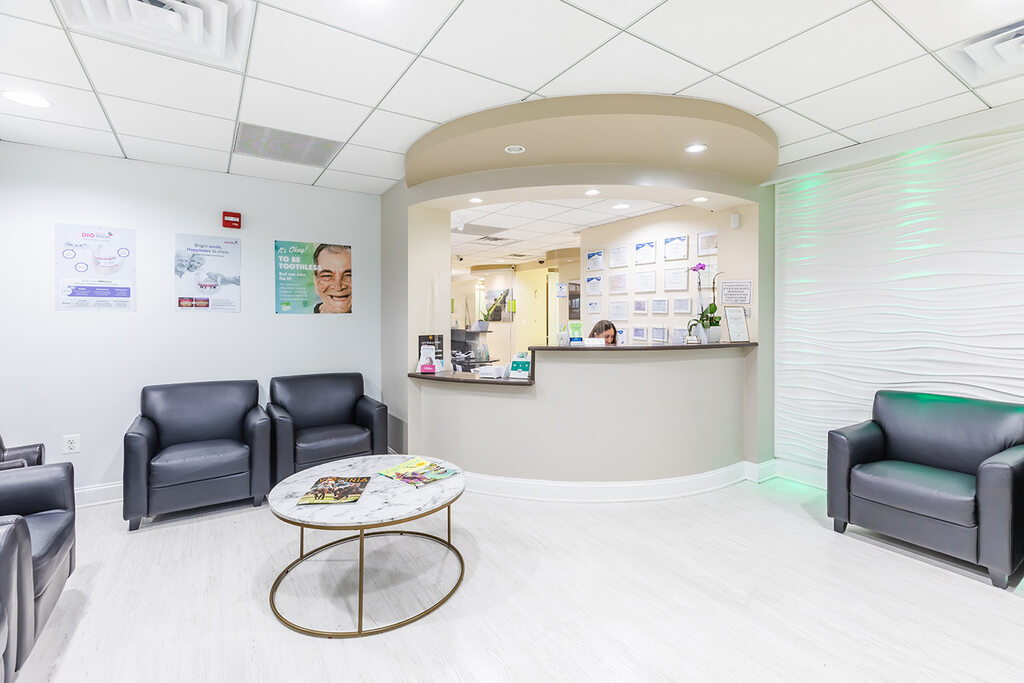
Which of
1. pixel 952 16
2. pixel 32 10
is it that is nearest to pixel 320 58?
pixel 32 10

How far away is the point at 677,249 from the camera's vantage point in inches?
203

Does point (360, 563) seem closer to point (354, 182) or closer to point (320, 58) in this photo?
point (320, 58)

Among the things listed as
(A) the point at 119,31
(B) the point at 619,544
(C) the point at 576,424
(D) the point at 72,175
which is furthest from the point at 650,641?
(D) the point at 72,175

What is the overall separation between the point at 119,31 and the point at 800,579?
4.38 metres

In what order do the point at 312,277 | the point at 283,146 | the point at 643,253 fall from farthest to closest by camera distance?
the point at 643,253
the point at 312,277
the point at 283,146

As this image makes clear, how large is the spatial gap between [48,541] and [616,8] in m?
3.36

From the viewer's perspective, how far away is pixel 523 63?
8.03 ft

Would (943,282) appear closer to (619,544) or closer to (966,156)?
(966,156)

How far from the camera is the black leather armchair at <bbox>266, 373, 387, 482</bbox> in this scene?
369cm

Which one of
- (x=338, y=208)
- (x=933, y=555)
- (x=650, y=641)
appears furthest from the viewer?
(x=338, y=208)

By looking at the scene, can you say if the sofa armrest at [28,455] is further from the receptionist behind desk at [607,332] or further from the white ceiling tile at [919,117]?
the white ceiling tile at [919,117]

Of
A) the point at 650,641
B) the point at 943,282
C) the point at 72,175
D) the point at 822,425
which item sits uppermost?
the point at 72,175

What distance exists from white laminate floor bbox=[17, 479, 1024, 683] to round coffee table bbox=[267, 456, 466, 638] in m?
0.06

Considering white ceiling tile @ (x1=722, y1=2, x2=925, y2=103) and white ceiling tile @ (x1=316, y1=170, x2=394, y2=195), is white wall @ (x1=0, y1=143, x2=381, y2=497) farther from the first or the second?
white ceiling tile @ (x1=722, y1=2, x2=925, y2=103)
